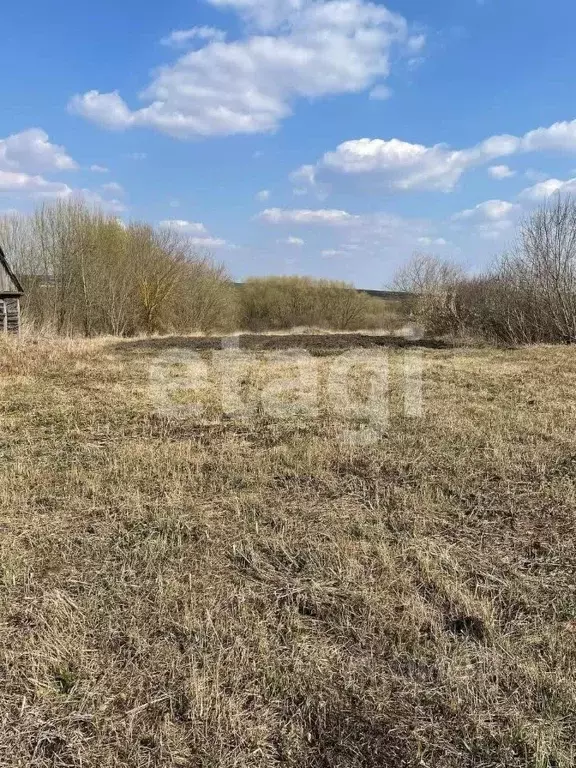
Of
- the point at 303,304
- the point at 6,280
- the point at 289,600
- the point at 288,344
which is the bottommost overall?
the point at 289,600

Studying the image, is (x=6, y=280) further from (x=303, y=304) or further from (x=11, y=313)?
(x=303, y=304)

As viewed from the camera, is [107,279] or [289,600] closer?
[289,600]

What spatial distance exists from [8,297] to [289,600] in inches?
855

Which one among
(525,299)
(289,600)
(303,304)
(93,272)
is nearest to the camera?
(289,600)

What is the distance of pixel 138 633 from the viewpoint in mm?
2148

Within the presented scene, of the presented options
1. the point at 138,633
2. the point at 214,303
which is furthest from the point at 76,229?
the point at 138,633

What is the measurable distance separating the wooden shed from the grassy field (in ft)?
55.4

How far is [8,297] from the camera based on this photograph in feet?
67.0

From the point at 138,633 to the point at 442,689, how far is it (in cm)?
124

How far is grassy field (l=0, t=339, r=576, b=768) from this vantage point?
1686 mm

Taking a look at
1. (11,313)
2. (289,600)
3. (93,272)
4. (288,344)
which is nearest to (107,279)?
(93,272)

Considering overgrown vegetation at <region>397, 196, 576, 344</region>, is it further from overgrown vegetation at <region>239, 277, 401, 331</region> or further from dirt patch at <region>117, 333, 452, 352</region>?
overgrown vegetation at <region>239, 277, 401, 331</region>

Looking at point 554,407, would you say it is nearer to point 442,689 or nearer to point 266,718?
point 442,689

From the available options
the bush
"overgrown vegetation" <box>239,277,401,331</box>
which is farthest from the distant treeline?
"overgrown vegetation" <box>239,277,401,331</box>
